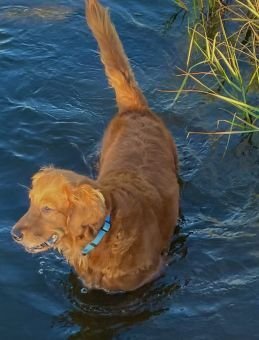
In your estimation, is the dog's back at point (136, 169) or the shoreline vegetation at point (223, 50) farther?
the shoreline vegetation at point (223, 50)

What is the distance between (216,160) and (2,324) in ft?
8.91

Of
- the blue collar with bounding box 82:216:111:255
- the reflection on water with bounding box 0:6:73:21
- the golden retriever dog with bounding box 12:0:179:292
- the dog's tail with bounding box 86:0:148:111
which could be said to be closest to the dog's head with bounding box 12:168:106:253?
the golden retriever dog with bounding box 12:0:179:292

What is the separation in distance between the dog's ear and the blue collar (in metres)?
0.11

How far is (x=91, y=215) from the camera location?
424 centimetres

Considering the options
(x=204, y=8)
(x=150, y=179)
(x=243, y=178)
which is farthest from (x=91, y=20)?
(x=204, y=8)

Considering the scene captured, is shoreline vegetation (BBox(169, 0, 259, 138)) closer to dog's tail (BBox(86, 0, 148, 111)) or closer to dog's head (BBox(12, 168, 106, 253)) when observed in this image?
dog's tail (BBox(86, 0, 148, 111))

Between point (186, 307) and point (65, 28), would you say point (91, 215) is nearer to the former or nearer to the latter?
point (186, 307)

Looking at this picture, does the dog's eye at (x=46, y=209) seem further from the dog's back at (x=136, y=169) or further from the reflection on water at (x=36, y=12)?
the reflection on water at (x=36, y=12)

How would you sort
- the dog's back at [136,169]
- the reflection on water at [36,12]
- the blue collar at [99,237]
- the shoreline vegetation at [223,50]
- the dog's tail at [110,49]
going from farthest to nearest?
the reflection on water at [36,12], the shoreline vegetation at [223,50], the dog's tail at [110,49], the dog's back at [136,169], the blue collar at [99,237]

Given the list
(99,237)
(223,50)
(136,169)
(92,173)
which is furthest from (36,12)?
(99,237)

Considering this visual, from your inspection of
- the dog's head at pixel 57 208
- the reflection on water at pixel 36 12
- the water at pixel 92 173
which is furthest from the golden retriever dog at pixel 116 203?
the reflection on water at pixel 36 12

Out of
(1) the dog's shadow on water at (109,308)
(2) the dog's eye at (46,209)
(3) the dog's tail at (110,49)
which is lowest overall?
(1) the dog's shadow on water at (109,308)

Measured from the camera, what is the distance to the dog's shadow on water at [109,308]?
502 centimetres

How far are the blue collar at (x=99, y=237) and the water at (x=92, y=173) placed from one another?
0.75m
